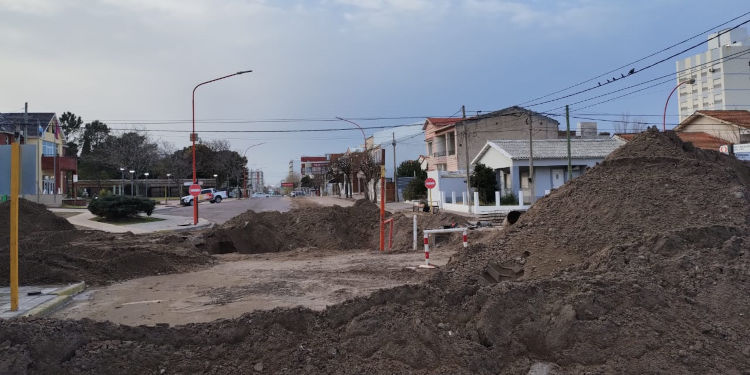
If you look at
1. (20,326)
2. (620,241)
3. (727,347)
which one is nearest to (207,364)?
(20,326)

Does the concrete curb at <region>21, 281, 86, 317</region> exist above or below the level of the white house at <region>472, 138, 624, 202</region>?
below

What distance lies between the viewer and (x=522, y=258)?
30.7 ft

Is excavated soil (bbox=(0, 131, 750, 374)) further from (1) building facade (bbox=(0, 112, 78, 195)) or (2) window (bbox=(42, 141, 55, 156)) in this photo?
(2) window (bbox=(42, 141, 55, 156))

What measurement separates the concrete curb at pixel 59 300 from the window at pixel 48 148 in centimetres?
5057

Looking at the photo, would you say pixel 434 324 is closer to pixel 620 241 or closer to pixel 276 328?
pixel 276 328

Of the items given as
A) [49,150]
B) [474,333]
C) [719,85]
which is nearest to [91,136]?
[49,150]

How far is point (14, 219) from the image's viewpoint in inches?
295

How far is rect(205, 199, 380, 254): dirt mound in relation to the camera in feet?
64.0

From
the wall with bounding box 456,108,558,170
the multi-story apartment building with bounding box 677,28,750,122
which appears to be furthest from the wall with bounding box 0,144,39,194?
the multi-story apartment building with bounding box 677,28,750,122

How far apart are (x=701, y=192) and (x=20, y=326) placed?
10689 mm

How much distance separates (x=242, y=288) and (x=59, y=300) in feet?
Answer: 9.96

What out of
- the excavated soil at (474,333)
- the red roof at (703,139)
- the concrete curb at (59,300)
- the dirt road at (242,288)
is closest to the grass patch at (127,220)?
the dirt road at (242,288)

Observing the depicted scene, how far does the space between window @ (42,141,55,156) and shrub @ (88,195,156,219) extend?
30235 mm

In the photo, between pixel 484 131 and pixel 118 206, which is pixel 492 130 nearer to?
pixel 484 131
